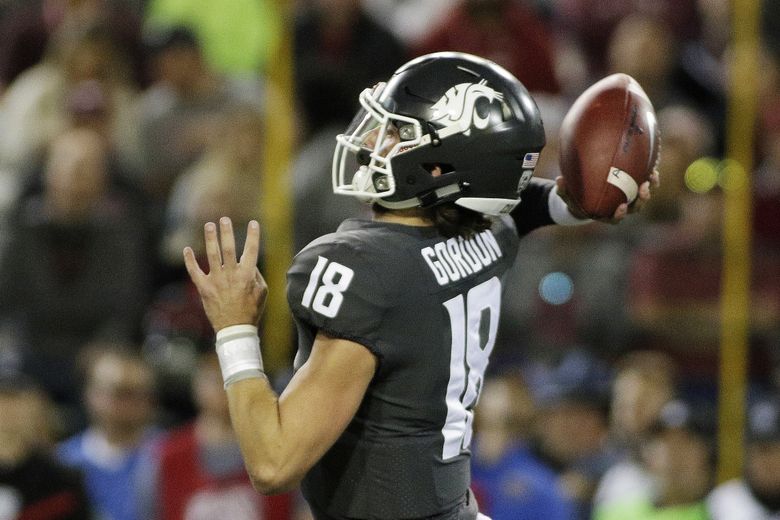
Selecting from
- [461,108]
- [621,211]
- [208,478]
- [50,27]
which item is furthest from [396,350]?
[50,27]

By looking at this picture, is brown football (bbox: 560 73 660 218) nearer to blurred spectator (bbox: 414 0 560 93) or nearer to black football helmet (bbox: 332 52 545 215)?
black football helmet (bbox: 332 52 545 215)

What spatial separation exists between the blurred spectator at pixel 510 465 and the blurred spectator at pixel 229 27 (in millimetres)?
2060

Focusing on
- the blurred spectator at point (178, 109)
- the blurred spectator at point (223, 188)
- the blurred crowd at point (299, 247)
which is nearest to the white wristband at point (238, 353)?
the blurred crowd at point (299, 247)

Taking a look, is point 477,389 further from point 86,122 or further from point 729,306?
point 86,122

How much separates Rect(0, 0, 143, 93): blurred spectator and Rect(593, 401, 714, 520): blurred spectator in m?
3.64

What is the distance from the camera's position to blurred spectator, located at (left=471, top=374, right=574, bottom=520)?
5.73 m

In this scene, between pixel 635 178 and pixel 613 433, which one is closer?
pixel 635 178

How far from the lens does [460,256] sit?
10.7 ft

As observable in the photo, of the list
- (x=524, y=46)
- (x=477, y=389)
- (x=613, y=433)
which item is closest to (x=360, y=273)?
(x=477, y=389)

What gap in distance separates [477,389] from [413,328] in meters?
0.33

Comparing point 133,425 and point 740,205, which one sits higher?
point 740,205

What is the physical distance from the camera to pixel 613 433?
20.4ft

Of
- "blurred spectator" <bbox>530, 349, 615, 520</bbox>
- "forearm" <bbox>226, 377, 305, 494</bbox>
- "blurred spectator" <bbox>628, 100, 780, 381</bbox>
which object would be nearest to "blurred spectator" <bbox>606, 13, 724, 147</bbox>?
"blurred spectator" <bbox>628, 100, 780, 381</bbox>

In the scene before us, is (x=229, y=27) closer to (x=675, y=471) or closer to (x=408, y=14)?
(x=408, y=14)
